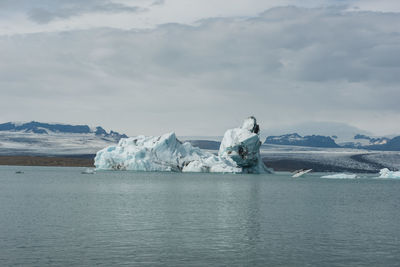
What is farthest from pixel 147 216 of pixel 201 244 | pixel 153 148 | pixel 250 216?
pixel 153 148

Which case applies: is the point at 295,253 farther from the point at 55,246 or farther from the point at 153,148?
the point at 153,148

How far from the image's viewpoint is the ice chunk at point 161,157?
99875mm

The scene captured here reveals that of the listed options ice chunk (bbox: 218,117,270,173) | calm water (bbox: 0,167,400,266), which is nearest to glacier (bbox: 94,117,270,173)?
ice chunk (bbox: 218,117,270,173)

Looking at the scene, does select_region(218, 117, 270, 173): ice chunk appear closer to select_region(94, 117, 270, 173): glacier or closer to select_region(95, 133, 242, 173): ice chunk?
select_region(94, 117, 270, 173): glacier

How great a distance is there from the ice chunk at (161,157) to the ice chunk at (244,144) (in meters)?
1.68

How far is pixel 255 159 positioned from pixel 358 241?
7905cm

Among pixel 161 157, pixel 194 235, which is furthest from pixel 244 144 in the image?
pixel 194 235

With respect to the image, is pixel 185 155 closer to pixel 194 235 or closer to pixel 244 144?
pixel 244 144

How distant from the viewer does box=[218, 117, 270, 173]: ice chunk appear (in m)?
95.9

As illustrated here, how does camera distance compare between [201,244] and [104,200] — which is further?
[104,200]

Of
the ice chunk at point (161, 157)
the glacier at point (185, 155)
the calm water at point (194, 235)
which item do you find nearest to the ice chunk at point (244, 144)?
the glacier at point (185, 155)

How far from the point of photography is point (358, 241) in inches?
912

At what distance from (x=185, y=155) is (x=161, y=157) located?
5.11 metres

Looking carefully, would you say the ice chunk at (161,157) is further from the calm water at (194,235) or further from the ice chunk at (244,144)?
the calm water at (194,235)
